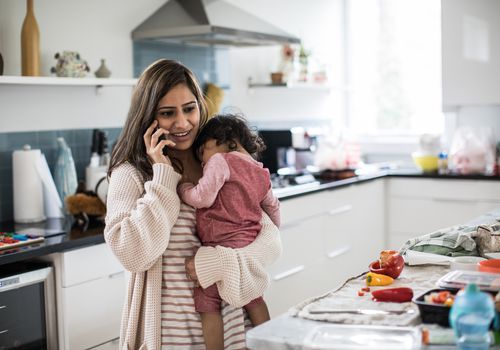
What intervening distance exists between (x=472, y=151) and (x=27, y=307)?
332 centimetres

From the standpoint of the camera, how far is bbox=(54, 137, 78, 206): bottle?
368 centimetres

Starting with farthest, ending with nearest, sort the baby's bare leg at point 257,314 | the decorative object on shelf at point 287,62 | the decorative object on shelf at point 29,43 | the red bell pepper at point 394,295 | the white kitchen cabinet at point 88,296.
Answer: the decorative object on shelf at point 287,62 < the decorative object on shelf at point 29,43 < the white kitchen cabinet at point 88,296 < the baby's bare leg at point 257,314 < the red bell pepper at point 394,295

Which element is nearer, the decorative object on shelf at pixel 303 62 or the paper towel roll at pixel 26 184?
the paper towel roll at pixel 26 184

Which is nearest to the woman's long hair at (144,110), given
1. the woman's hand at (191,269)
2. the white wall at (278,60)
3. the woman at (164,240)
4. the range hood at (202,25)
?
the woman at (164,240)

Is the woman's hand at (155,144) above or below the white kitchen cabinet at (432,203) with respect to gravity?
above

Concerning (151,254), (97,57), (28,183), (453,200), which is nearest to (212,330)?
(151,254)

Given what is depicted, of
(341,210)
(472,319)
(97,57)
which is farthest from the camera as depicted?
(341,210)

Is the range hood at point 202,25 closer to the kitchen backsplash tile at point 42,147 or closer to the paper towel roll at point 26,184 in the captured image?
the kitchen backsplash tile at point 42,147

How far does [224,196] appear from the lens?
2.38 meters

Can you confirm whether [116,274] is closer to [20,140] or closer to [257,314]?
[20,140]

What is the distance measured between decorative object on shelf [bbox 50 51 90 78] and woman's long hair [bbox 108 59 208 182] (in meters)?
1.33

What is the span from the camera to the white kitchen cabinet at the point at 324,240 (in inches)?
166

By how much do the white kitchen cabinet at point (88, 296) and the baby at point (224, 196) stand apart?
86cm

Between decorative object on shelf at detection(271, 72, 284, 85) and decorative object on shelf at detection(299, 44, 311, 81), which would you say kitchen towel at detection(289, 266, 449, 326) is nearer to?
decorative object on shelf at detection(271, 72, 284, 85)
